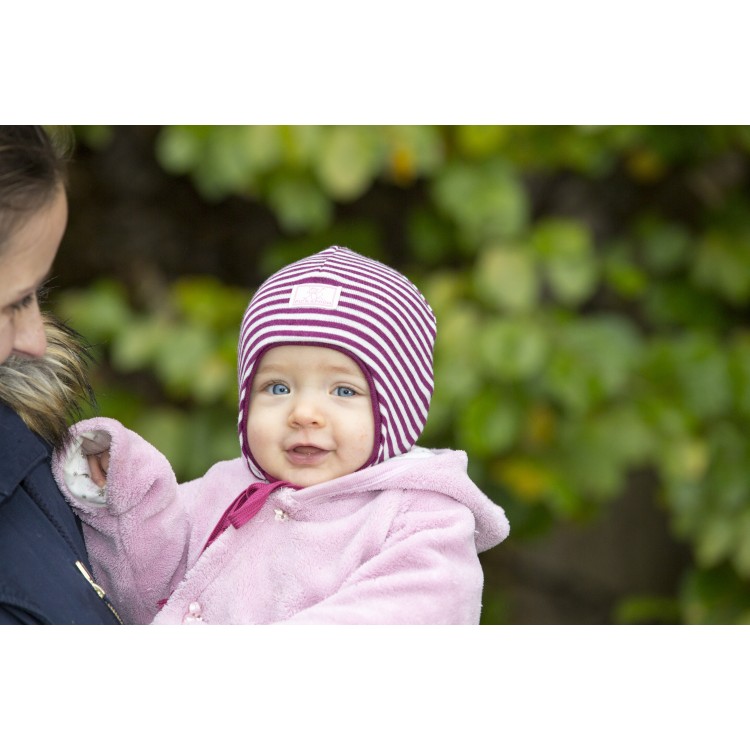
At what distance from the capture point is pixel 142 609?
38.0 inches

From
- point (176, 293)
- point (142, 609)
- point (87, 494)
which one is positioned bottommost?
point (142, 609)

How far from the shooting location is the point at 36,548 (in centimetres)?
87

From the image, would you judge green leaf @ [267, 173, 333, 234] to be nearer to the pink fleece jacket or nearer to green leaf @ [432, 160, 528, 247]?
green leaf @ [432, 160, 528, 247]

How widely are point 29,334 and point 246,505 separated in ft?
0.73

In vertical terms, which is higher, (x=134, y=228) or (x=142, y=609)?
(x=134, y=228)

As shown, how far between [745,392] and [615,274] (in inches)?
13.6

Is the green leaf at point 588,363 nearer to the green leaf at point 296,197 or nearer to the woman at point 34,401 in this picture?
the green leaf at point 296,197

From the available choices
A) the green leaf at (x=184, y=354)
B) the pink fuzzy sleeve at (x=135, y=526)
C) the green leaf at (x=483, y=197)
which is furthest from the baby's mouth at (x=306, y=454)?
the green leaf at (x=483, y=197)

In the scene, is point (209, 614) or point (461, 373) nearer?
point (209, 614)
